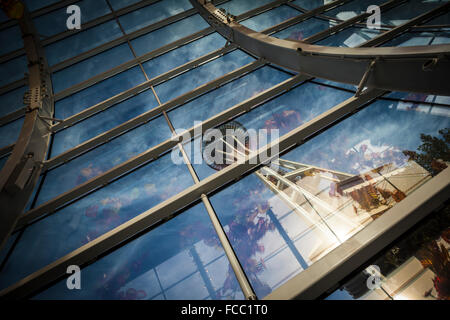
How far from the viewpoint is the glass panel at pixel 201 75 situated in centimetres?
507

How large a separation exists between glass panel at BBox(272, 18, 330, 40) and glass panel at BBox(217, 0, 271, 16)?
5.04ft

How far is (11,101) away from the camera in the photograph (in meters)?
5.98

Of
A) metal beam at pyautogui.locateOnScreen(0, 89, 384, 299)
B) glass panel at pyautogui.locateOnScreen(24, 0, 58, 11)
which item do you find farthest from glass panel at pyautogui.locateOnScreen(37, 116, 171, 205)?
glass panel at pyautogui.locateOnScreen(24, 0, 58, 11)

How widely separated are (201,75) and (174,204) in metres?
3.49

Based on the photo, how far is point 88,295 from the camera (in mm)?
2566

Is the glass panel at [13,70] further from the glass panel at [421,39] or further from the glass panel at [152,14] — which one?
the glass panel at [421,39]

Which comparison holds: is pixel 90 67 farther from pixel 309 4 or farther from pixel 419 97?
pixel 419 97

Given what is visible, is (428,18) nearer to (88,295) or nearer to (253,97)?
(253,97)

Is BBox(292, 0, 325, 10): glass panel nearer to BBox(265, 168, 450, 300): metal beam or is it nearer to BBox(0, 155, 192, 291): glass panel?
BBox(0, 155, 192, 291): glass panel

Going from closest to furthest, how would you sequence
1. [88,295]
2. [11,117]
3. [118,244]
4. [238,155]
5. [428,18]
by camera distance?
[88,295] → [118,244] → [238,155] → [428,18] → [11,117]

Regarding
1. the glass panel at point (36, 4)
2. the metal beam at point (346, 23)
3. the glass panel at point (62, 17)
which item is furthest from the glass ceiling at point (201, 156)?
the glass panel at point (36, 4)

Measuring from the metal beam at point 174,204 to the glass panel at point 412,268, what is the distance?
1686 millimetres
